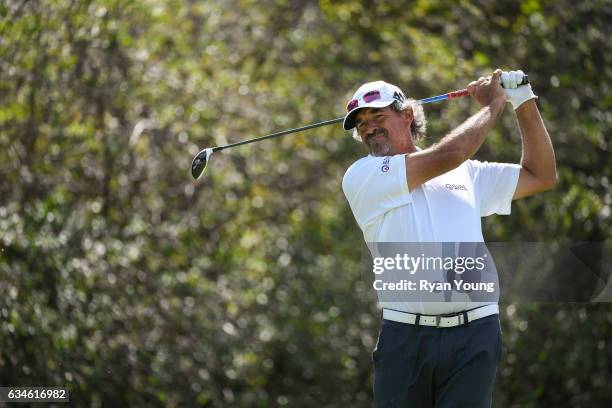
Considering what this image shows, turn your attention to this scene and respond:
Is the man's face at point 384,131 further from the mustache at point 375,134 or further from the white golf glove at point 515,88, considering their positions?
the white golf glove at point 515,88

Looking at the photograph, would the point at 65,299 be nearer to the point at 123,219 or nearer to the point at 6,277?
the point at 6,277

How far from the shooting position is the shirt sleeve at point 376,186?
4352 mm

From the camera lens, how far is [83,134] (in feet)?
27.1

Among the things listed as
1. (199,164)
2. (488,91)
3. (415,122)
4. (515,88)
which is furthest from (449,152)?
(199,164)

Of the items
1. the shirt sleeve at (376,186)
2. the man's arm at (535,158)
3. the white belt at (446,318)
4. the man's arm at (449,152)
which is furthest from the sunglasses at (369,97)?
the white belt at (446,318)

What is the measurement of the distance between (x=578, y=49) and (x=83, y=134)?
13.1 feet

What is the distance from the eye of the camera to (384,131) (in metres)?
4.67

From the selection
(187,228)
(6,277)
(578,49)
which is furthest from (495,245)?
(6,277)

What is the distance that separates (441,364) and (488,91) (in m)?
1.19

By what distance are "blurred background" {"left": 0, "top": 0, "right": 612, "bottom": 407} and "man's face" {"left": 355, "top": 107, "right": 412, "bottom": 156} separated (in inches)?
127

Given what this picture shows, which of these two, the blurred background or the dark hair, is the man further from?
the blurred background

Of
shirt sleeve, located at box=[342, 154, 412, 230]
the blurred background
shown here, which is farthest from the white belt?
the blurred background

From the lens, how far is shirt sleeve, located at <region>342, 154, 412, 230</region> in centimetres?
435

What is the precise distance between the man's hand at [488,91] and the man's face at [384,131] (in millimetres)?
331
